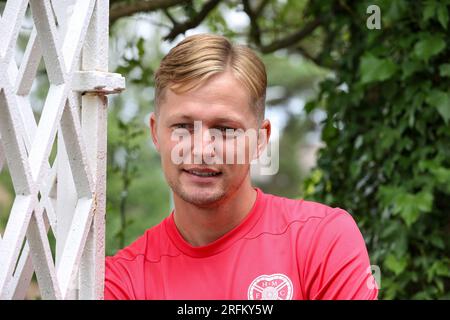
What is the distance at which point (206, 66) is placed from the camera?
190 centimetres

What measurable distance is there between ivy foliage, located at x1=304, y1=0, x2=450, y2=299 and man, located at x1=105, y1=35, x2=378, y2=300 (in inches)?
60.2

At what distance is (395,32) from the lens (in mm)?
3572

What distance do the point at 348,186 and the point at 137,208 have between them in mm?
6581

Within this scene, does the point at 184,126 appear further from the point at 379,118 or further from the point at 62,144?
the point at 379,118

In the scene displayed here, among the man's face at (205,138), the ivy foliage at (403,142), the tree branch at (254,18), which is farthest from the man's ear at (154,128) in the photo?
the tree branch at (254,18)

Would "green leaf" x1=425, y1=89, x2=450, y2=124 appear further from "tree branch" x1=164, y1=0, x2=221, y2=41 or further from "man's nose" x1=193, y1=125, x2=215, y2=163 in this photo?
"man's nose" x1=193, y1=125, x2=215, y2=163

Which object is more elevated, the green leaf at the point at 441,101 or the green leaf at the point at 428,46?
the green leaf at the point at 428,46

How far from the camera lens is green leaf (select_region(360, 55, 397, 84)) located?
3.49m

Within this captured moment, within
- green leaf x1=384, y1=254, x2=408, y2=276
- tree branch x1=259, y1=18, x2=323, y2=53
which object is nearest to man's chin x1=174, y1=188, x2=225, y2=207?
green leaf x1=384, y1=254, x2=408, y2=276

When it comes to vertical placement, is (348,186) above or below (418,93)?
below

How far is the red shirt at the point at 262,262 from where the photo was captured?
1.84m

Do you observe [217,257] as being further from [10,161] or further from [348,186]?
[348,186]

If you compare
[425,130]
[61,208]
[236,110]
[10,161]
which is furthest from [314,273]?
[425,130]

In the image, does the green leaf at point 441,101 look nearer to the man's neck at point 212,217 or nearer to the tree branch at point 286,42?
the tree branch at point 286,42
